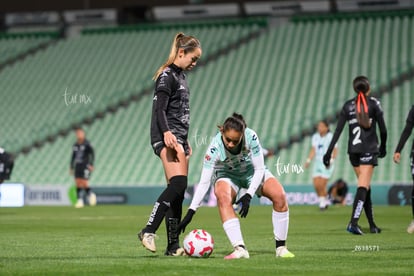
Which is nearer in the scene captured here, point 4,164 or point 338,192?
point 4,164

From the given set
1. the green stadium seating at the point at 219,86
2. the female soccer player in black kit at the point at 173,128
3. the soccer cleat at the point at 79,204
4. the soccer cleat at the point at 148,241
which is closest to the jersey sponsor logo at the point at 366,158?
the female soccer player in black kit at the point at 173,128

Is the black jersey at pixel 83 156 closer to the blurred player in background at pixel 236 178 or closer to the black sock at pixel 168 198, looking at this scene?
the black sock at pixel 168 198

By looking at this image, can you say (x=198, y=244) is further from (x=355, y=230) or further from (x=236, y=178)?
A: (x=355, y=230)

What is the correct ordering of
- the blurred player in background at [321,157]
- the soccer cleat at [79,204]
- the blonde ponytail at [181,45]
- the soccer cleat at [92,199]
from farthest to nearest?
the soccer cleat at [92,199]
the soccer cleat at [79,204]
the blurred player in background at [321,157]
the blonde ponytail at [181,45]

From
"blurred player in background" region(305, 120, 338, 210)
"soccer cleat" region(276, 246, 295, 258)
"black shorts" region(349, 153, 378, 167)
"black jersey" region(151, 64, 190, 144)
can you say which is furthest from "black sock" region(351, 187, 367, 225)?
"blurred player in background" region(305, 120, 338, 210)

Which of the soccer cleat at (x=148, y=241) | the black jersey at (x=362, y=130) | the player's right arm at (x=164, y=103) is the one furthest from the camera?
the black jersey at (x=362, y=130)

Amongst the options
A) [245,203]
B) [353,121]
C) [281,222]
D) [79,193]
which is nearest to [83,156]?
[79,193]

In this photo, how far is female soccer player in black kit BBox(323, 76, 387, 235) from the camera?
1472 cm

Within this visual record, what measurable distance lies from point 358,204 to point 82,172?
15609 mm

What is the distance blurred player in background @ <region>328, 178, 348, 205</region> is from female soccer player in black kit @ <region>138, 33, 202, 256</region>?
17762 mm

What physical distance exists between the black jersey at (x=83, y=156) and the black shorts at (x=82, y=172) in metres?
0.07

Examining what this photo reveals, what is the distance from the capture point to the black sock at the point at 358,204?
14469 millimetres

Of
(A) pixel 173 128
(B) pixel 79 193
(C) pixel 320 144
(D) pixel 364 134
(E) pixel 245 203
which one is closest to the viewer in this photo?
(E) pixel 245 203

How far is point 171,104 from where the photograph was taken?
10.6 m
